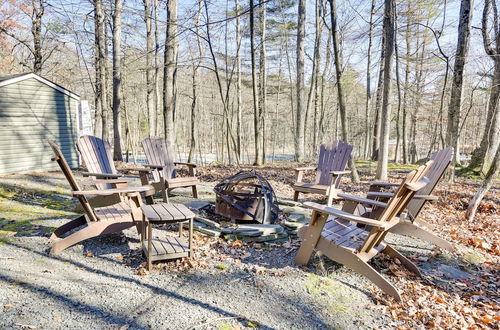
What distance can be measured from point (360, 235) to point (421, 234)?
775 millimetres

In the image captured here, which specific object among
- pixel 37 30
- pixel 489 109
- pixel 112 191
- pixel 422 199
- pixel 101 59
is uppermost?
pixel 37 30

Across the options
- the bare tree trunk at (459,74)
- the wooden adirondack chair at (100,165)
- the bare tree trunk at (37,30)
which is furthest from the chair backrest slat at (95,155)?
the bare tree trunk at (37,30)

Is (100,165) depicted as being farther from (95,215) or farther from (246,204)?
(246,204)

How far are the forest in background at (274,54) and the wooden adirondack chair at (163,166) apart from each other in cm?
180

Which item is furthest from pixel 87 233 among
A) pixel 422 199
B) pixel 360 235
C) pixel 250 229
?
pixel 422 199

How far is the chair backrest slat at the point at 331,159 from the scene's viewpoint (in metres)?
4.90

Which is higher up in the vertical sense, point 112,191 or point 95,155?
point 95,155

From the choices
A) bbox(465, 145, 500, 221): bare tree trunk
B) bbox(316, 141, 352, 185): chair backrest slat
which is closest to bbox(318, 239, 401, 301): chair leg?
bbox(316, 141, 352, 185): chair backrest slat

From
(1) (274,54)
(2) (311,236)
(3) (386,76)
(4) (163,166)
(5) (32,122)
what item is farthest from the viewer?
(1) (274,54)

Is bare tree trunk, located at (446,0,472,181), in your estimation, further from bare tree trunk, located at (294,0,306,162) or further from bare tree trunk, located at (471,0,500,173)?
bare tree trunk, located at (294,0,306,162)

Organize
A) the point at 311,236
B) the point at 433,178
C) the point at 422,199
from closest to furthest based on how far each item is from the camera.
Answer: the point at 311,236, the point at 422,199, the point at 433,178

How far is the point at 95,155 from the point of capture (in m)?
4.05

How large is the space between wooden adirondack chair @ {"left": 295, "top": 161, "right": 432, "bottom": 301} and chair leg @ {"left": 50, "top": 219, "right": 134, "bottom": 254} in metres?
1.85

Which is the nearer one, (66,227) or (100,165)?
(66,227)
